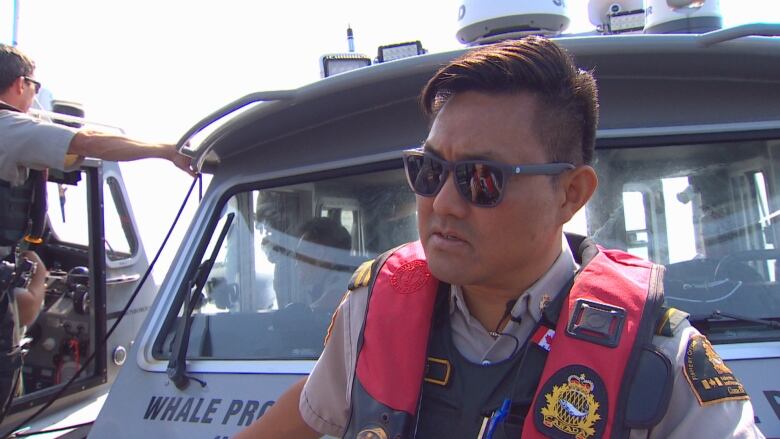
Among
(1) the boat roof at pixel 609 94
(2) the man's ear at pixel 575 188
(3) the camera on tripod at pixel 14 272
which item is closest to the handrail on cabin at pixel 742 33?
(1) the boat roof at pixel 609 94

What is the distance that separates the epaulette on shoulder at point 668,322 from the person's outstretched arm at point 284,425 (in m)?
0.78

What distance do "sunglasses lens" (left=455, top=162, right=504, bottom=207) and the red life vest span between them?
0.25 metres

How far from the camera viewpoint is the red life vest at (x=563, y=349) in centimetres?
118

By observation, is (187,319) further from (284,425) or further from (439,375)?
(439,375)

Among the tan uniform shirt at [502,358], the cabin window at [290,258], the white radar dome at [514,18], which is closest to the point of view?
the tan uniform shirt at [502,358]

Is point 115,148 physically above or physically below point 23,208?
above

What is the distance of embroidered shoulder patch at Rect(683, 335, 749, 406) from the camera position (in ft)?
3.72

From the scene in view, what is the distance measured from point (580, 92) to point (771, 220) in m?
1.05

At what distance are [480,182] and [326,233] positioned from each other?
124cm

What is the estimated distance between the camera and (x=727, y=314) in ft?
6.25

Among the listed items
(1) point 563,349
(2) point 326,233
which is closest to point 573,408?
(1) point 563,349

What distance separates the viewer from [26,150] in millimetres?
3188

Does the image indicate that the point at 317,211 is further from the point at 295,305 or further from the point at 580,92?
the point at 580,92

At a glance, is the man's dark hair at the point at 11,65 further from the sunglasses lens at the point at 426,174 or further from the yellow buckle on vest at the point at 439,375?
the yellow buckle on vest at the point at 439,375
